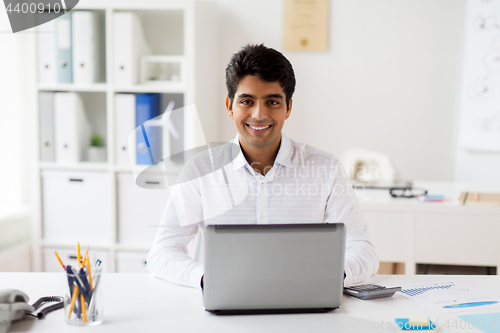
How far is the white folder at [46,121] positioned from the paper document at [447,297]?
6.66 feet

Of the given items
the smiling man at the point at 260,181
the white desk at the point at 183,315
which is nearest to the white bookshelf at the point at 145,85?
the smiling man at the point at 260,181

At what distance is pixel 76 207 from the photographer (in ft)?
8.53

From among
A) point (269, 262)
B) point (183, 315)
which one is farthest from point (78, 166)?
point (269, 262)

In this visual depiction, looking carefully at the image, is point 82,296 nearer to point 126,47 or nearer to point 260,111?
point 260,111

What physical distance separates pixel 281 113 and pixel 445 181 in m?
1.76

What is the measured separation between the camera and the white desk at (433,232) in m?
2.06

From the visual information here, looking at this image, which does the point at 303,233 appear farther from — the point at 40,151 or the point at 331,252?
the point at 40,151

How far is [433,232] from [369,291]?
1102 mm

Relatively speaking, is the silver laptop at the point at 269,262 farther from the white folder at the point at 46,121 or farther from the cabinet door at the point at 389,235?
the white folder at the point at 46,121

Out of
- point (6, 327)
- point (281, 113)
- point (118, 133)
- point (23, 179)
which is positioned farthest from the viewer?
point (23, 179)

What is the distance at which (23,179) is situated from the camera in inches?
110

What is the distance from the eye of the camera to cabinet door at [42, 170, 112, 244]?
2.59 meters

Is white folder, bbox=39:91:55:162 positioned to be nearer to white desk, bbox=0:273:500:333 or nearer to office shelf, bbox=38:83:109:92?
office shelf, bbox=38:83:109:92

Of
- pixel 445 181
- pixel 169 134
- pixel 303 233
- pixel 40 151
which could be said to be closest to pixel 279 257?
pixel 303 233
